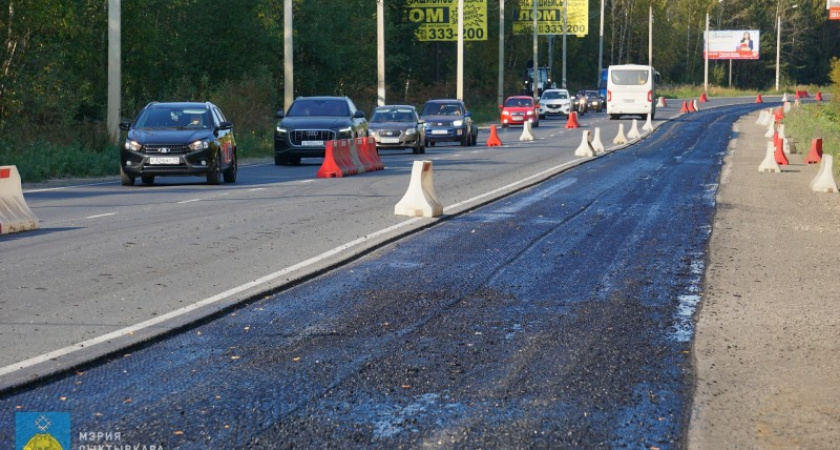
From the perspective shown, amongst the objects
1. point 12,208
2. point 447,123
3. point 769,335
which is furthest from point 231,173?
point 447,123

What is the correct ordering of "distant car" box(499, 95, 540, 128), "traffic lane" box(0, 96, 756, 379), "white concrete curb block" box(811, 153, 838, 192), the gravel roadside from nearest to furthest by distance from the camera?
the gravel roadside
"traffic lane" box(0, 96, 756, 379)
"white concrete curb block" box(811, 153, 838, 192)
"distant car" box(499, 95, 540, 128)

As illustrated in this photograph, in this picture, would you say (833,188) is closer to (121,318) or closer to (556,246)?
(556,246)

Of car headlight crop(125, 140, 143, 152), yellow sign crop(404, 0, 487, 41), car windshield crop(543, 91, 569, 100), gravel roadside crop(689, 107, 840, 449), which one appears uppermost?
yellow sign crop(404, 0, 487, 41)

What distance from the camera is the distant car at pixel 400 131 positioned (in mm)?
37031

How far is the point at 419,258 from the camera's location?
13.3 metres

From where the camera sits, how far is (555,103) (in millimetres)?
77125

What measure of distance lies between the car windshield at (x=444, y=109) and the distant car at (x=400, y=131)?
514cm

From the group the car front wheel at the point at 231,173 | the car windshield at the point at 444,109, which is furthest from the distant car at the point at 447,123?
the car front wheel at the point at 231,173

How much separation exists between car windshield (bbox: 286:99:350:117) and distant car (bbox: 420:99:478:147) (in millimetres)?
10301

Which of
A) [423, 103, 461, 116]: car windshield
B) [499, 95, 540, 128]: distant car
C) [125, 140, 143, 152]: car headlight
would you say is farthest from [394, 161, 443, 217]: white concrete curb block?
[499, 95, 540, 128]: distant car

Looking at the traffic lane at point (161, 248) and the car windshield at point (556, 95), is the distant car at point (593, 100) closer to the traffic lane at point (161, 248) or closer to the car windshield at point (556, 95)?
the car windshield at point (556, 95)

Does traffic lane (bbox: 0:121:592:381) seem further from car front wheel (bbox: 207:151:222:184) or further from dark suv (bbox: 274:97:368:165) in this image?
dark suv (bbox: 274:97:368:165)

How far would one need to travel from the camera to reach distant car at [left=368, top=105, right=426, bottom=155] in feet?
121

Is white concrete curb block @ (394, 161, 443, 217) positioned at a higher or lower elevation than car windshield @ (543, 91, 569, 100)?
lower
